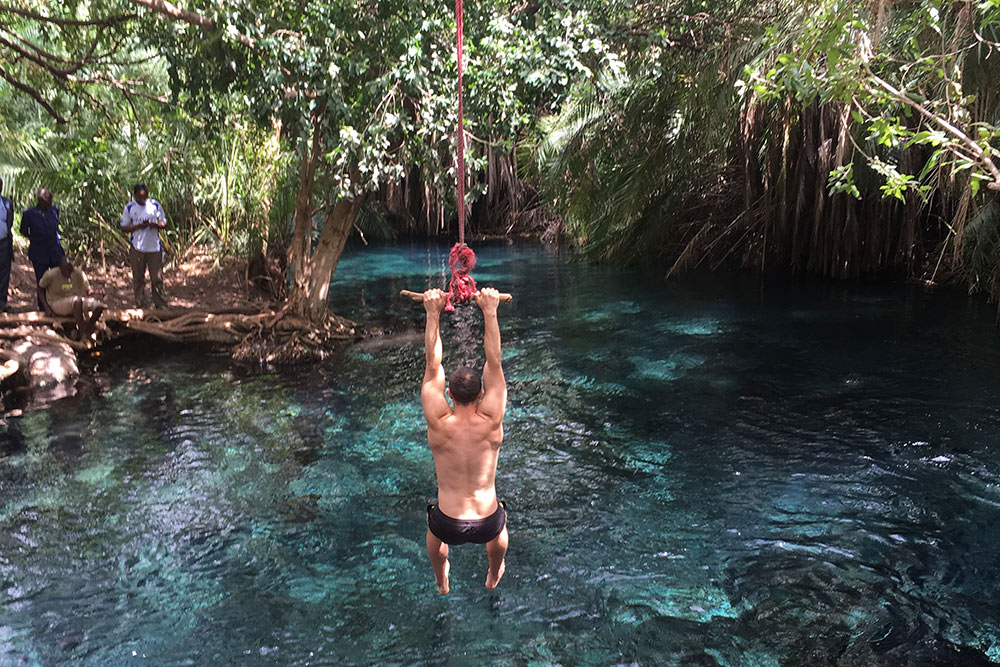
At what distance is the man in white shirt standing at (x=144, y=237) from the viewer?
40.9ft

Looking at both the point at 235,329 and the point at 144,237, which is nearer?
the point at 235,329

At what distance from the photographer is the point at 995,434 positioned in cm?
834

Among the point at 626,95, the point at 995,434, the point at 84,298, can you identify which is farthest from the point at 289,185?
the point at 995,434

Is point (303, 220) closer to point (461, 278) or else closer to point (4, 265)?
point (4, 265)

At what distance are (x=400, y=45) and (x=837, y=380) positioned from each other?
618cm

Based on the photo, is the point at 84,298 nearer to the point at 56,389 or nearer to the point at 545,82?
the point at 56,389

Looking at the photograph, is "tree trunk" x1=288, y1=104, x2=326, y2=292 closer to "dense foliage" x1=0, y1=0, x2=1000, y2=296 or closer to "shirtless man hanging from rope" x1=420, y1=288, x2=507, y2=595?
"dense foliage" x1=0, y1=0, x2=1000, y2=296

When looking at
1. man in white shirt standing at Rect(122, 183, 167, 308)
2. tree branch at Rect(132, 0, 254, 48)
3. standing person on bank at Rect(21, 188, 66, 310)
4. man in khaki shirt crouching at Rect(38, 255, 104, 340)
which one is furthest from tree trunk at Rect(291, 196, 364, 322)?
tree branch at Rect(132, 0, 254, 48)

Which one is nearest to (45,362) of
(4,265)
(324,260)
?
(4,265)

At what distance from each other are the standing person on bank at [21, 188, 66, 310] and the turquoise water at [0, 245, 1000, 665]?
170cm

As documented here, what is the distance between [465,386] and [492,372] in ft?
0.52

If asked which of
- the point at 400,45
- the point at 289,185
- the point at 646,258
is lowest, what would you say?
the point at 646,258

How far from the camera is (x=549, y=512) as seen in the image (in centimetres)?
709

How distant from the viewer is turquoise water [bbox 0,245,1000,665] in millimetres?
5375
